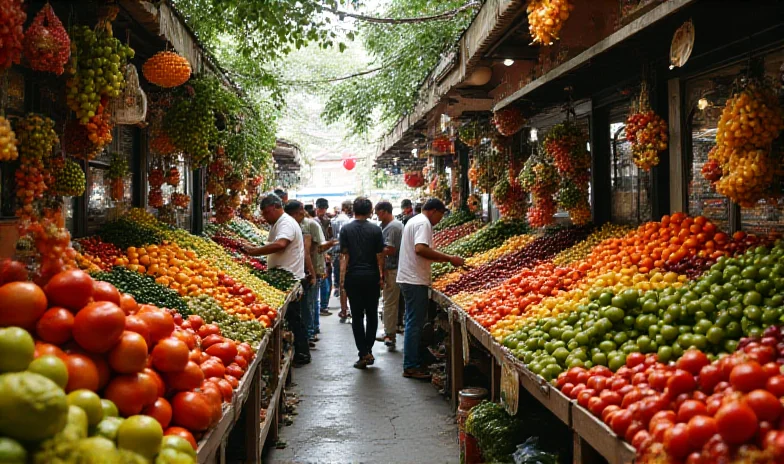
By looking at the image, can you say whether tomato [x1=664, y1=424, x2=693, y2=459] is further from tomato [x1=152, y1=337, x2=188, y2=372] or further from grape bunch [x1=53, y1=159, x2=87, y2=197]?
grape bunch [x1=53, y1=159, x2=87, y2=197]

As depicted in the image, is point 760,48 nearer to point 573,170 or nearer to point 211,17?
point 573,170

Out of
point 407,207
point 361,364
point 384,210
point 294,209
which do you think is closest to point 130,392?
point 361,364

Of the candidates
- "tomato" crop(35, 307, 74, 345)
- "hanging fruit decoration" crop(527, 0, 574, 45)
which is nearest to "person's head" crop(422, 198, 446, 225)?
"hanging fruit decoration" crop(527, 0, 574, 45)

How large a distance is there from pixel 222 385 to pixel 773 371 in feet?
8.06

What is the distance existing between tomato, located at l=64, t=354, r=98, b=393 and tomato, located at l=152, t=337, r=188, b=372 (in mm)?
414

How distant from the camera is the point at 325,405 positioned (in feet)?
24.7

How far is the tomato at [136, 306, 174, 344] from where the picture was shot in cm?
301

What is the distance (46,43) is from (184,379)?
2026 mm

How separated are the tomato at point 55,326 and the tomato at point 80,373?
0.38 feet

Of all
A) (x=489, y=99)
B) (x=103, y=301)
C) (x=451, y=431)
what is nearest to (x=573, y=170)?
(x=489, y=99)

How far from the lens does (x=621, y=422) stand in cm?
292

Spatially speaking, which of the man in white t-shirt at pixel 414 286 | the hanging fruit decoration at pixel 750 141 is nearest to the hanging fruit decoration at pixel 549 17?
the hanging fruit decoration at pixel 750 141

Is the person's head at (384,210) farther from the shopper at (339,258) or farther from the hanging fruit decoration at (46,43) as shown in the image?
the hanging fruit decoration at (46,43)

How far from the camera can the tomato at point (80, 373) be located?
7.94 feet
